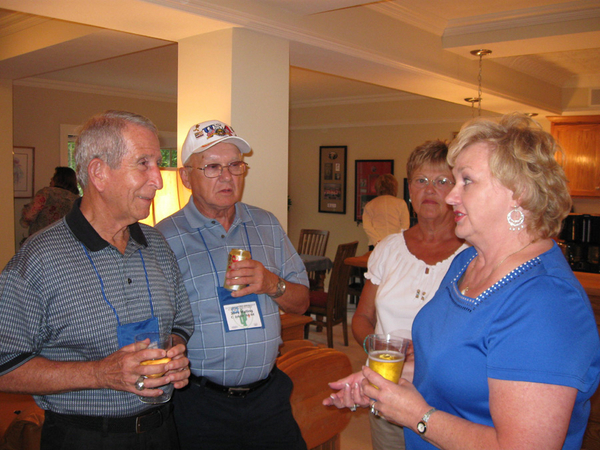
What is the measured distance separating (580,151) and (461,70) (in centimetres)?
329

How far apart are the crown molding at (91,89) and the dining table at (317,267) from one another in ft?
13.4

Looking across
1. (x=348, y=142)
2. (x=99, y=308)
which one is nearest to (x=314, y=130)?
(x=348, y=142)

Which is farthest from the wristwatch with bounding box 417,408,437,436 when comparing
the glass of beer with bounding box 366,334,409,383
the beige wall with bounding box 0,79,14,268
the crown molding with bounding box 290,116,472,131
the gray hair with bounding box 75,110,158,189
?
the crown molding with bounding box 290,116,472,131

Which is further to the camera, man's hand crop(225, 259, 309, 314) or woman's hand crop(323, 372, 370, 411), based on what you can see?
man's hand crop(225, 259, 309, 314)

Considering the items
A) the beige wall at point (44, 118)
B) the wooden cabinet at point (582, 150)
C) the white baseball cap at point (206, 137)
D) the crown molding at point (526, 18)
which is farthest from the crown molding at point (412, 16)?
the beige wall at point (44, 118)

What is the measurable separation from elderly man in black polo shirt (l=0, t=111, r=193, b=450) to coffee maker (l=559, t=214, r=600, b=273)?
21.7 feet

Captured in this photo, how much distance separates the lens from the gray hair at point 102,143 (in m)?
1.41

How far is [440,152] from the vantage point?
1813 mm

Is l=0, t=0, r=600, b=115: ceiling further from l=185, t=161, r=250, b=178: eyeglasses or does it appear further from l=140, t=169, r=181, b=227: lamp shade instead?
l=185, t=161, r=250, b=178: eyeglasses

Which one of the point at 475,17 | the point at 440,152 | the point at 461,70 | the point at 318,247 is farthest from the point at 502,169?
the point at 318,247

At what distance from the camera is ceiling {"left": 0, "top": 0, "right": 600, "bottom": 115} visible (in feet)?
9.63

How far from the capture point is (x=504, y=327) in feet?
3.36

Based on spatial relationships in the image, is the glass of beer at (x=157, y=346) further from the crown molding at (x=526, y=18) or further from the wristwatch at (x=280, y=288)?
the crown molding at (x=526, y=18)

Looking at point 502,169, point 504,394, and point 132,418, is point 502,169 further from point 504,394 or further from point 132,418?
point 132,418
